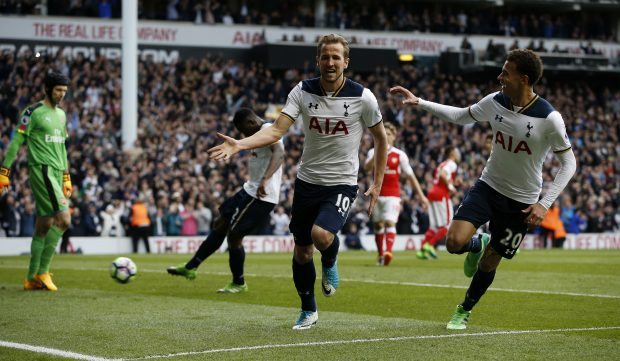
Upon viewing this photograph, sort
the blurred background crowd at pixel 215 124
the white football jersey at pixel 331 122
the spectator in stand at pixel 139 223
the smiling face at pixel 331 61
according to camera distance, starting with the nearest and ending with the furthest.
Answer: the smiling face at pixel 331 61 < the white football jersey at pixel 331 122 < the spectator in stand at pixel 139 223 < the blurred background crowd at pixel 215 124

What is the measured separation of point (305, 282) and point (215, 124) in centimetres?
2643

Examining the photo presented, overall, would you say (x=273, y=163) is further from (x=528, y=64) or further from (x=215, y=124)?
(x=215, y=124)

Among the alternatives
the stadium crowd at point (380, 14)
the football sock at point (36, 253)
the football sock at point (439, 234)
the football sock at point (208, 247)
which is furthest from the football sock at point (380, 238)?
the stadium crowd at point (380, 14)

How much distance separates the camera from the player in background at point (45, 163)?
13.1 metres

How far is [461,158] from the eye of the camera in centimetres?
3834

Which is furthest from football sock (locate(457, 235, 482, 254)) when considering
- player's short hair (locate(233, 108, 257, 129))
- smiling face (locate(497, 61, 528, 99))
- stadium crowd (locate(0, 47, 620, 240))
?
stadium crowd (locate(0, 47, 620, 240))

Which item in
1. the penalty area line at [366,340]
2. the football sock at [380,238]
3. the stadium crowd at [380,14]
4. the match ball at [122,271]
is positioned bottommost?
the football sock at [380,238]

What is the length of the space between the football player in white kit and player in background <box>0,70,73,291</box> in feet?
18.6

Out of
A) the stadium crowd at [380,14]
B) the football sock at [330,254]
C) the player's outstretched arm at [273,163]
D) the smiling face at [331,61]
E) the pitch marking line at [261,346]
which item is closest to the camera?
the pitch marking line at [261,346]

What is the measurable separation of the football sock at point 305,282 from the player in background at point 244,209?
133 inches

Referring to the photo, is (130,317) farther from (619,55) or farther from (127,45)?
(619,55)

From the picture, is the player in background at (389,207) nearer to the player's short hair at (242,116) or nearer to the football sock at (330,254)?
the player's short hair at (242,116)

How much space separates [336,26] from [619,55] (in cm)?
1504

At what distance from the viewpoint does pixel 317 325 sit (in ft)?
30.9
